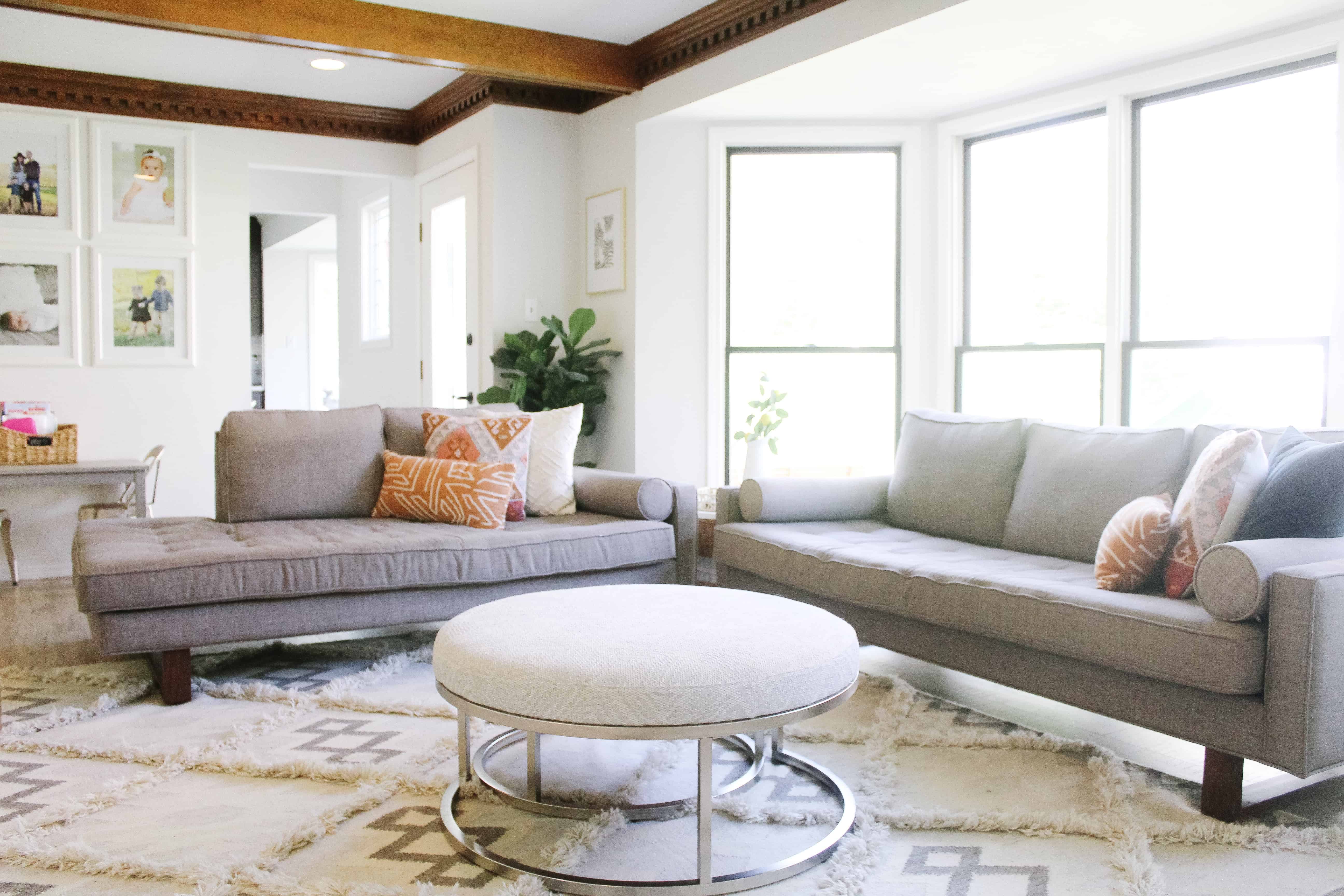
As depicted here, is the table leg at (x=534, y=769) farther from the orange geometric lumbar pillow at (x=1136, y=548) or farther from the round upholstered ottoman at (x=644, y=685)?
the orange geometric lumbar pillow at (x=1136, y=548)

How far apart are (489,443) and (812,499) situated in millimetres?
1233

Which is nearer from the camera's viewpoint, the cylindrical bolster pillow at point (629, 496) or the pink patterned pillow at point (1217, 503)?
the pink patterned pillow at point (1217, 503)

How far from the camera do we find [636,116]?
5.34m

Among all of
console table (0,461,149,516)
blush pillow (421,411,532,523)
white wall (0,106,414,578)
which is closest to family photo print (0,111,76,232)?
white wall (0,106,414,578)

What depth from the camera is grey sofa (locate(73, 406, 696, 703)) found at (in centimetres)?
300

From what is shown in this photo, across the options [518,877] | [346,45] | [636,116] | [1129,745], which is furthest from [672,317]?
[518,877]

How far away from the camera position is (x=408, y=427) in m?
4.18

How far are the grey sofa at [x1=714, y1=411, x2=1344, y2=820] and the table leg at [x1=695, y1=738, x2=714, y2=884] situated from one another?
3.47ft

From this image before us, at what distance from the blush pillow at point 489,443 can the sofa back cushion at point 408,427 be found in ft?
0.17

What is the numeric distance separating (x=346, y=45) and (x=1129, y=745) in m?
3.98

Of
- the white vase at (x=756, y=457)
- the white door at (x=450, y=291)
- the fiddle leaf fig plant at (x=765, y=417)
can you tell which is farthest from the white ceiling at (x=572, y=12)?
the white vase at (x=756, y=457)

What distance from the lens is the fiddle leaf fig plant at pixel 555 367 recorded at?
17.9 ft

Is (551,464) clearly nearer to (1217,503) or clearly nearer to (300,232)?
(1217,503)

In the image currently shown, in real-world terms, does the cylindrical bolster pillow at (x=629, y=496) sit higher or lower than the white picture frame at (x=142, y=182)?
lower
